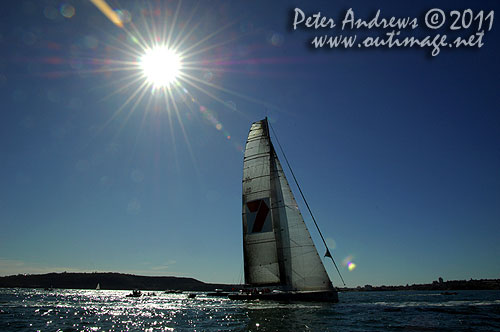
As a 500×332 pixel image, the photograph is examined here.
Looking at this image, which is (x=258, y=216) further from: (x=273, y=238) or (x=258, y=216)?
(x=273, y=238)

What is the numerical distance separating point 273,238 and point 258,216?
3.45 metres

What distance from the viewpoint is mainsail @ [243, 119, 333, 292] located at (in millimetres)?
36188

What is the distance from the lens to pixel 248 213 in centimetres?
4203

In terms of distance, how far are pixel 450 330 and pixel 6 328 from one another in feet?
106

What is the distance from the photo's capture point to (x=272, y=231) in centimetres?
3978

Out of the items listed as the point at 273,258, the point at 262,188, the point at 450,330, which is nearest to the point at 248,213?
the point at 262,188

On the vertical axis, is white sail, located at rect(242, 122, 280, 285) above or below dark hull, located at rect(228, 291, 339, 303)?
above

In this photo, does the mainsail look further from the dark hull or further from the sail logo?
the dark hull

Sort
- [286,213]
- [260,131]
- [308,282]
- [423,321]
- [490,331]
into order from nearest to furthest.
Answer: [490,331] < [423,321] < [308,282] < [286,213] < [260,131]

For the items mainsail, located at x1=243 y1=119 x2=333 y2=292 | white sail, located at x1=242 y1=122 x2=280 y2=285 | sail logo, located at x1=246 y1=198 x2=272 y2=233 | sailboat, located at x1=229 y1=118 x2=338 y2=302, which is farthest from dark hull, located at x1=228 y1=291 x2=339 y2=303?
sail logo, located at x1=246 y1=198 x2=272 y2=233

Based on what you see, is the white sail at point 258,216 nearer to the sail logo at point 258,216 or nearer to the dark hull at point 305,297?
the sail logo at point 258,216

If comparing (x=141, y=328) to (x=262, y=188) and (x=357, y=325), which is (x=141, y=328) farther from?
(x=262, y=188)

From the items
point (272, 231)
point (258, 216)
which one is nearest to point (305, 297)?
point (272, 231)

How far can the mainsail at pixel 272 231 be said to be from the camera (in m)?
36.2
